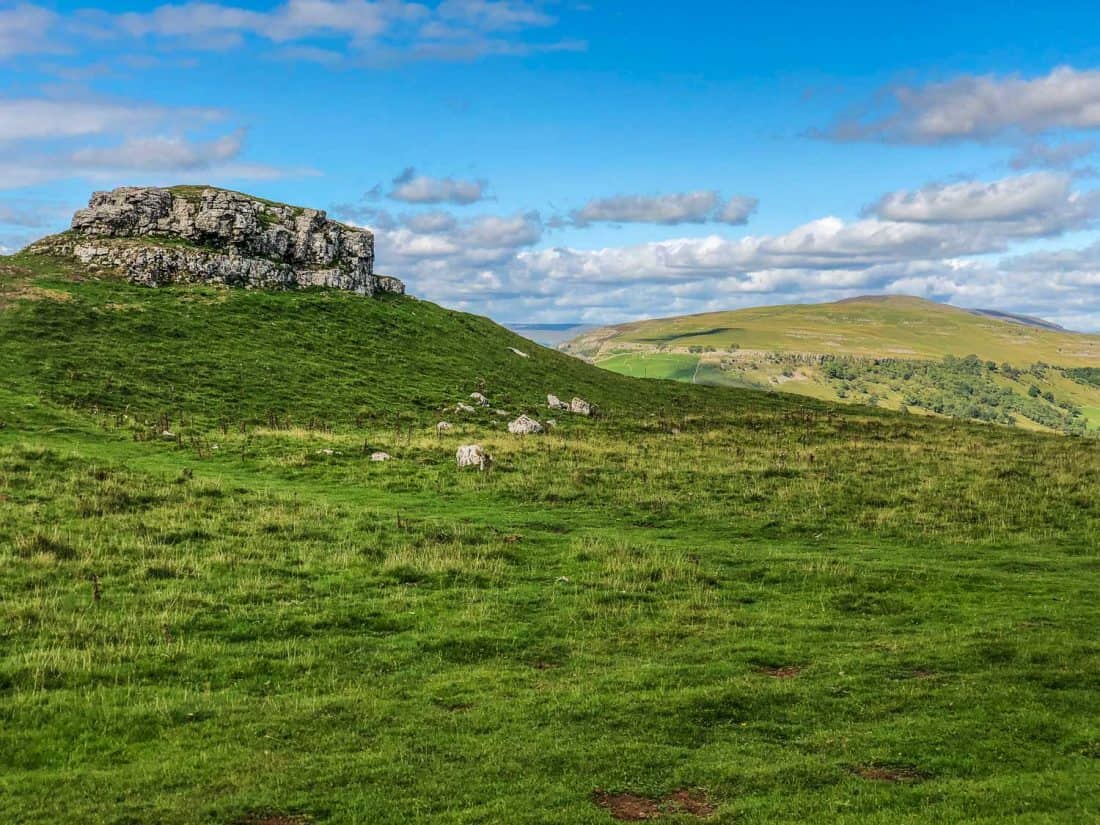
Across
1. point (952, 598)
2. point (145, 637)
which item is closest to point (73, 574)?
point (145, 637)

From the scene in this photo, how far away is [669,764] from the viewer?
14.1m

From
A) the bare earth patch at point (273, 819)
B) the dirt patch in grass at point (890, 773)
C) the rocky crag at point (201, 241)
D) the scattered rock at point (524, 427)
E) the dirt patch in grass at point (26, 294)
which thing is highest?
the rocky crag at point (201, 241)

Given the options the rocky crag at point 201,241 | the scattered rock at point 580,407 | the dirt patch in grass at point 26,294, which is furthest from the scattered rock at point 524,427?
the rocky crag at point 201,241

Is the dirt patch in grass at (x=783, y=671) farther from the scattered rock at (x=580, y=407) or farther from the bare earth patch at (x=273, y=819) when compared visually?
the scattered rock at (x=580, y=407)

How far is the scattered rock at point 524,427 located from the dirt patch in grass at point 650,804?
4876 centimetres

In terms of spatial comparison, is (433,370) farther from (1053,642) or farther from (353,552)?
(1053,642)

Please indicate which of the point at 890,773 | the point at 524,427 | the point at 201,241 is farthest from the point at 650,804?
the point at 201,241

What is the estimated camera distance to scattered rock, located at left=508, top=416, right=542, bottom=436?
62188mm

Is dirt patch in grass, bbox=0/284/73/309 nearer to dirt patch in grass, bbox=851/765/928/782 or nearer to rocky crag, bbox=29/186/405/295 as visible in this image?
rocky crag, bbox=29/186/405/295

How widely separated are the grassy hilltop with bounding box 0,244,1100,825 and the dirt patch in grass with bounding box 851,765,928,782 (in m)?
0.08

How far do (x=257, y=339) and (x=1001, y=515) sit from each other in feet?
225

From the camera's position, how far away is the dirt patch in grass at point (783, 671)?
18.8 meters

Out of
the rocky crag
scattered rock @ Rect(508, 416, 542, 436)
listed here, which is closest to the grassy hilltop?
→ scattered rock @ Rect(508, 416, 542, 436)

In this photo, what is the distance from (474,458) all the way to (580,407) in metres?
36.0
